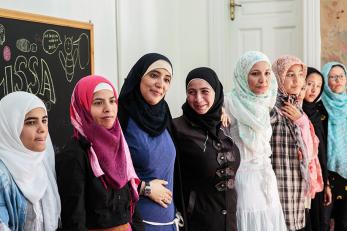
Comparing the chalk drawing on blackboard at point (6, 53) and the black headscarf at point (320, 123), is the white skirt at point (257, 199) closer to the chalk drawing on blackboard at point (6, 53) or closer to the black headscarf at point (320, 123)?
the black headscarf at point (320, 123)

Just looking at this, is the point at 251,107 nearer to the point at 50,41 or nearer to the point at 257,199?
the point at 257,199

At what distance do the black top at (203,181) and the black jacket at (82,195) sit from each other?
1.87ft

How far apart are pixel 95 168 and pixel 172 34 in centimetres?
266

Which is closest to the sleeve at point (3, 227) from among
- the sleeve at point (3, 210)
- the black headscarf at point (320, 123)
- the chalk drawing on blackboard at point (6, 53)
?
the sleeve at point (3, 210)

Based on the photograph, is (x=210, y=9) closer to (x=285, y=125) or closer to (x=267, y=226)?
(x=285, y=125)

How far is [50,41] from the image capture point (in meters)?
2.54

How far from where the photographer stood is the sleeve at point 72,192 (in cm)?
173

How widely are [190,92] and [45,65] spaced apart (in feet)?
2.47

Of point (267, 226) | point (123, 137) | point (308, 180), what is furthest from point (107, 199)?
point (308, 180)

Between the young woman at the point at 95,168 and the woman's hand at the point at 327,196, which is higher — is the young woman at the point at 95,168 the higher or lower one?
the higher one

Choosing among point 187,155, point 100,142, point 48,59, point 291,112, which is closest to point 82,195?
point 100,142

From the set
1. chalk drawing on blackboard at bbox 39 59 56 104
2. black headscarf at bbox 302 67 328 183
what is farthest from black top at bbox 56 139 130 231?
black headscarf at bbox 302 67 328 183

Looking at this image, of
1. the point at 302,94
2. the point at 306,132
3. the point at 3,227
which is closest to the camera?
the point at 3,227

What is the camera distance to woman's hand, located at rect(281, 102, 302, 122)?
2.84m
